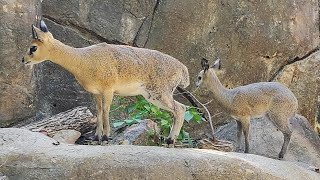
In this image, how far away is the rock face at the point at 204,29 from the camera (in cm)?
898

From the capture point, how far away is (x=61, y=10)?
8945mm

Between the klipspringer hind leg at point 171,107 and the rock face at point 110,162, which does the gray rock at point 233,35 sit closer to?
the klipspringer hind leg at point 171,107

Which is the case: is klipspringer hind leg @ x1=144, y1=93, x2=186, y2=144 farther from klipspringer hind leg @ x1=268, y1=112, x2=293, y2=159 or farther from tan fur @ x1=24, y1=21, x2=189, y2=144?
klipspringer hind leg @ x1=268, y1=112, x2=293, y2=159

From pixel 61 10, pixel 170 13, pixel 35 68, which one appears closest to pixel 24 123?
pixel 35 68

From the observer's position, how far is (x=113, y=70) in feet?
21.0

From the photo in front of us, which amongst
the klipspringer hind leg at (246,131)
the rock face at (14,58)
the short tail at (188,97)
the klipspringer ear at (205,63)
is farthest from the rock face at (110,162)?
the short tail at (188,97)

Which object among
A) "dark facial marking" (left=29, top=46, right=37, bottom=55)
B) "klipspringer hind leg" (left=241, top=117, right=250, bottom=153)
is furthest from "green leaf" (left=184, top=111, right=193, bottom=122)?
"dark facial marking" (left=29, top=46, right=37, bottom=55)

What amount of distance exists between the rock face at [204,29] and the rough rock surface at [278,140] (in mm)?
1008

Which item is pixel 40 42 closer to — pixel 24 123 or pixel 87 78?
pixel 87 78

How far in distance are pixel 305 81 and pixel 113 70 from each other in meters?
4.40

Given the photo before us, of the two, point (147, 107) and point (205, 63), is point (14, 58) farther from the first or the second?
point (205, 63)

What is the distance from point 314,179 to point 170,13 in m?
3.58

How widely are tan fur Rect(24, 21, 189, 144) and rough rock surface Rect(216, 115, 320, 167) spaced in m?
1.79

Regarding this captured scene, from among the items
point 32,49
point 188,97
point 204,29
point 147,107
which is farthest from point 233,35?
point 32,49
